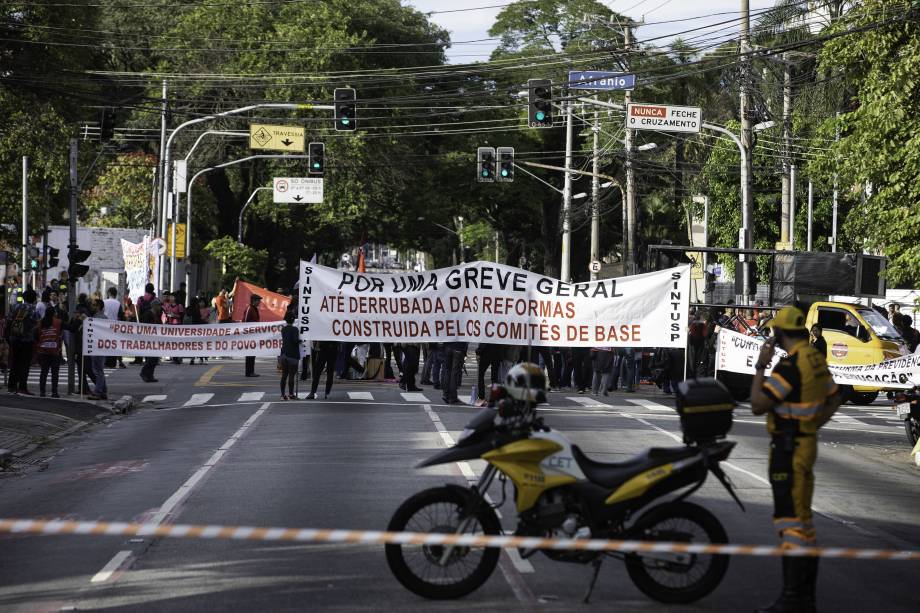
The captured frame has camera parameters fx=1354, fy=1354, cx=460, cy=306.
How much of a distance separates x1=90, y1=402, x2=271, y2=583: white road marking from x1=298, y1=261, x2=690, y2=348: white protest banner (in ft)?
9.41

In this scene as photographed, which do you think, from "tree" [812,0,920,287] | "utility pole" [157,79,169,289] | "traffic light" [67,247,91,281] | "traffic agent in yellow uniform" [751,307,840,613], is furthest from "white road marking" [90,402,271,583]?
"utility pole" [157,79,169,289]

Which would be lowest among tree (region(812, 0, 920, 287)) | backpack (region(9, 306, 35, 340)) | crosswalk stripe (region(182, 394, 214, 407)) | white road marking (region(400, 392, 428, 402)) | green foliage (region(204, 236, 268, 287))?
crosswalk stripe (region(182, 394, 214, 407))

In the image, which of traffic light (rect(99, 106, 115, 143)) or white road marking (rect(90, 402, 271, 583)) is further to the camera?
traffic light (rect(99, 106, 115, 143))

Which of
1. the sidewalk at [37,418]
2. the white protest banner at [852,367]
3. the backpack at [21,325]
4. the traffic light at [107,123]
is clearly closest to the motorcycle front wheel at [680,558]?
the sidewalk at [37,418]

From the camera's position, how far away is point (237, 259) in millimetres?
59188

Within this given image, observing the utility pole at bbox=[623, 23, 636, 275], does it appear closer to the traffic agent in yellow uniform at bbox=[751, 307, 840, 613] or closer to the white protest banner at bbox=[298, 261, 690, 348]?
the white protest banner at bbox=[298, 261, 690, 348]

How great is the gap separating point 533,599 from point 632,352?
20890mm

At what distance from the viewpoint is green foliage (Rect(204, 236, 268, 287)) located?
5916 cm

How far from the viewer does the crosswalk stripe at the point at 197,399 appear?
24.8 meters

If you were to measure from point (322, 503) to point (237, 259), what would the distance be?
157ft

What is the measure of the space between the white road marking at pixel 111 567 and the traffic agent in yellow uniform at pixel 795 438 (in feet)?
14.4

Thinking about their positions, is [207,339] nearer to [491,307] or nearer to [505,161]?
[491,307]

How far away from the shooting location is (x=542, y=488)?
849cm

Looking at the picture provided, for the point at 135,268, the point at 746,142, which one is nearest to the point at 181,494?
the point at 746,142
